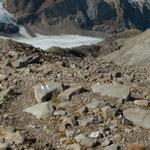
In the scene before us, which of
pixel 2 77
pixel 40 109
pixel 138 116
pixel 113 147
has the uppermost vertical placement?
pixel 2 77

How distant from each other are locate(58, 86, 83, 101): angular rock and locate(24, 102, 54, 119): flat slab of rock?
43 cm

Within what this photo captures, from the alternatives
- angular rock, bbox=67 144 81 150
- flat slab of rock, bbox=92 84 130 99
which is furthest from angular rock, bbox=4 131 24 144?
flat slab of rock, bbox=92 84 130 99

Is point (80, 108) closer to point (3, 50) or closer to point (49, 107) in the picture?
point (49, 107)

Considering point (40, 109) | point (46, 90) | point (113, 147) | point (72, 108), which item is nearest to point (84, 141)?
point (113, 147)

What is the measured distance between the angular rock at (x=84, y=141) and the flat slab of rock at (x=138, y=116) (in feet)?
4.38

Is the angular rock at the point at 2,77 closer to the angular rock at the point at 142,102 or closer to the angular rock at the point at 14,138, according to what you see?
the angular rock at the point at 14,138

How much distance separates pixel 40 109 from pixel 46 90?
1093 millimetres

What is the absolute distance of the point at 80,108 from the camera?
46.5 ft

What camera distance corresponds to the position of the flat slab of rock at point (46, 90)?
50.2 feet

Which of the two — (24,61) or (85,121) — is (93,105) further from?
(24,61)

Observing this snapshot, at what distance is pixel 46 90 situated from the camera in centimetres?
1556

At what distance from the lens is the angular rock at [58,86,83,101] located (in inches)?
588

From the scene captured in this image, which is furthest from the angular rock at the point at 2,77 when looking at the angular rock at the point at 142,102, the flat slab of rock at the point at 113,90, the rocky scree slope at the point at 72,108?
the angular rock at the point at 142,102

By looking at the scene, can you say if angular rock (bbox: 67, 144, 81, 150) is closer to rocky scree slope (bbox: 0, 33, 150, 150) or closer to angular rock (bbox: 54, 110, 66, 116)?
rocky scree slope (bbox: 0, 33, 150, 150)
